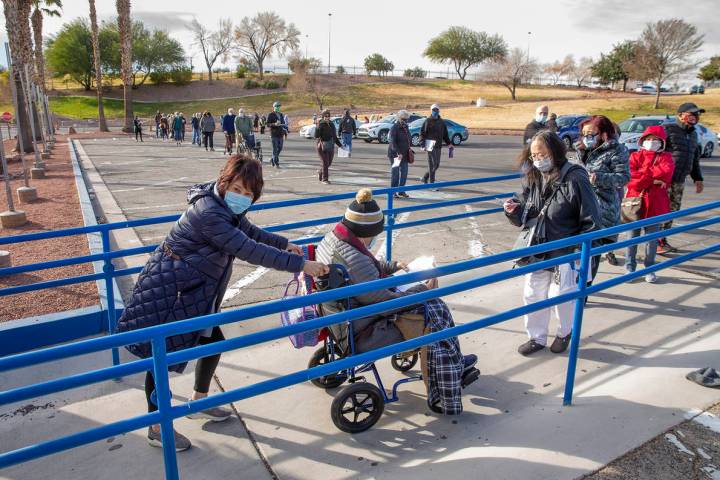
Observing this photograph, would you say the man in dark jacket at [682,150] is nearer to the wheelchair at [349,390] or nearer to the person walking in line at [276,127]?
the wheelchair at [349,390]

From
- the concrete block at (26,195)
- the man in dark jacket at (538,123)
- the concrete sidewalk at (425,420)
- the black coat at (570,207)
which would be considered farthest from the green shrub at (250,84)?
the black coat at (570,207)

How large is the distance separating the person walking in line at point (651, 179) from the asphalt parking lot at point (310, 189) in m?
1.83

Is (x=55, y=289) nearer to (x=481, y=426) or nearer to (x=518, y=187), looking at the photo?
(x=481, y=426)

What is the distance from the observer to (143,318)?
9.33 ft

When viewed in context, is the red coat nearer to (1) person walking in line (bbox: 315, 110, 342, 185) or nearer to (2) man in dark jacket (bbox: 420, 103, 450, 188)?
(2) man in dark jacket (bbox: 420, 103, 450, 188)

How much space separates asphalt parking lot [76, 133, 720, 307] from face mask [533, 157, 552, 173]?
2695mm

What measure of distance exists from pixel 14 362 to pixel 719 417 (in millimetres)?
3854

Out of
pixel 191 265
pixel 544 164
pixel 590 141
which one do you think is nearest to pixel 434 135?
pixel 590 141

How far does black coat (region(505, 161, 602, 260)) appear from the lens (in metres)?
4.08

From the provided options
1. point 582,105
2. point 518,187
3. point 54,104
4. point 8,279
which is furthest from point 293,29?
point 8,279

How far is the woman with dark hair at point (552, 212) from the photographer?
13.5 feet

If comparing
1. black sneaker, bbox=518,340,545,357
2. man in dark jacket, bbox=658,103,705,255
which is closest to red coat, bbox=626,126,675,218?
man in dark jacket, bbox=658,103,705,255

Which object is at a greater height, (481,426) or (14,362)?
(14,362)

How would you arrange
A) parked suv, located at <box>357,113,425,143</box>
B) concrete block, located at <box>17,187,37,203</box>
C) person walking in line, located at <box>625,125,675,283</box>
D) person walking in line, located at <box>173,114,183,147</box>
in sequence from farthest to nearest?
parked suv, located at <box>357,113,425,143</box> → person walking in line, located at <box>173,114,183,147</box> → concrete block, located at <box>17,187,37,203</box> → person walking in line, located at <box>625,125,675,283</box>
